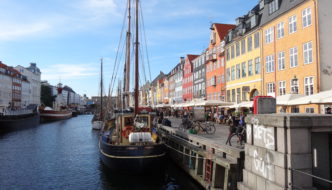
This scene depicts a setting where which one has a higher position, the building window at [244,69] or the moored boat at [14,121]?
the building window at [244,69]

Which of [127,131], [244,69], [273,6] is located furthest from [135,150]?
[244,69]

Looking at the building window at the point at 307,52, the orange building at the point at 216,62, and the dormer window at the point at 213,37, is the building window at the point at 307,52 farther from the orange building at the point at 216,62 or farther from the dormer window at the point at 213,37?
the dormer window at the point at 213,37

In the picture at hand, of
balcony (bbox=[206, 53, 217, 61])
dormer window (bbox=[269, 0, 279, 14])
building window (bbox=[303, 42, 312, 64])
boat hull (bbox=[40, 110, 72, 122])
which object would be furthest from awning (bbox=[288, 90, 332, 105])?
boat hull (bbox=[40, 110, 72, 122])

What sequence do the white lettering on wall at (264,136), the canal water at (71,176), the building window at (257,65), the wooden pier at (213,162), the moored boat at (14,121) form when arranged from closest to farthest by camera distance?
the white lettering on wall at (264,136) < the wooden pier at (213,162) < the canal water at (71,176) < the building window at (257,65) < the moored boat at (14,121)

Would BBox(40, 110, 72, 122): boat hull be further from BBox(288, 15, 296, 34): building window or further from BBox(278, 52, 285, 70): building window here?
BBox(288, 15, 296, 34): building window

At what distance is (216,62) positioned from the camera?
162 feet

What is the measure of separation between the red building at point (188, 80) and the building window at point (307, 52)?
139ft

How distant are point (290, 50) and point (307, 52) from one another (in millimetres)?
2330

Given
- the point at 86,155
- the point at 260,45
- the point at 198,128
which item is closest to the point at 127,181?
the point at 198,128

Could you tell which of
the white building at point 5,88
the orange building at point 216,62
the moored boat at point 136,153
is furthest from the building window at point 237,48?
the white building at point 5,88

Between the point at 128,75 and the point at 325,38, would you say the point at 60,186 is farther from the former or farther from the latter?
the point at 325,38

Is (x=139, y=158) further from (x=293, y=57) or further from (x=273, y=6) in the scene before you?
(x=273, y=6)

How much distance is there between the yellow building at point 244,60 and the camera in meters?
35.0

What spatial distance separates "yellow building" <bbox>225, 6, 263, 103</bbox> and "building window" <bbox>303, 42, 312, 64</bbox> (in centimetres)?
773
